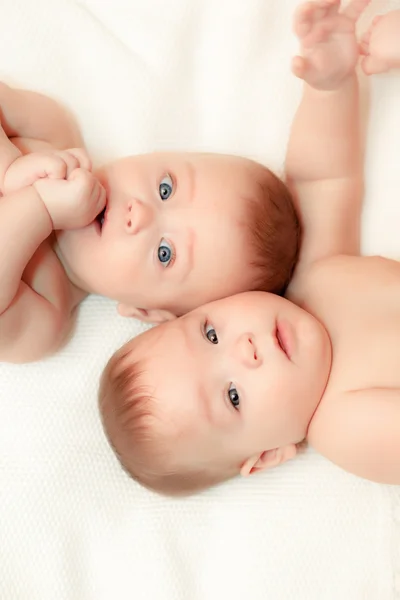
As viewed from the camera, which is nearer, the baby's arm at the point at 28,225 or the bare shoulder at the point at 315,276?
the baby's arm at the point at 28,225

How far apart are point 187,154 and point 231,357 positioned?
16.5 inches

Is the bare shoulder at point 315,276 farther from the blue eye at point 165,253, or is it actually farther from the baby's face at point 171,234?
the blue eye at point 165,253

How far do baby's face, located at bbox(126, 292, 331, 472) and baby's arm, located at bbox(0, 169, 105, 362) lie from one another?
0.22 m

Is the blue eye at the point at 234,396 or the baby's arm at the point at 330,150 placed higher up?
the baby's arm at the point at 330,150

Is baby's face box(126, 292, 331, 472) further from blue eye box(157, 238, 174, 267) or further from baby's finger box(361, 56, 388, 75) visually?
baby's finger box(361, 56, 388, 75)

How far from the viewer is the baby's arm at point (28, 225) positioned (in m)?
1.38

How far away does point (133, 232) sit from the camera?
1.44m

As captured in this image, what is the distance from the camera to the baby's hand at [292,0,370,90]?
1.33 m

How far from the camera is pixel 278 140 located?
66.6 inches

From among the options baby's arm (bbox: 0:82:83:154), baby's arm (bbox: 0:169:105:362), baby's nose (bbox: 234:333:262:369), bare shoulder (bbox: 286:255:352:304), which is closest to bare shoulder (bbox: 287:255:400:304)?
bare shoulder (bbox: 286:255:352:304)

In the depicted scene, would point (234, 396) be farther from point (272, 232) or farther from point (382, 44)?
point (382, 44)

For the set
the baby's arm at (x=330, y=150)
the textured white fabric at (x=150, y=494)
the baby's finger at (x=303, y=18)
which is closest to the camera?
the baby's finger at (x=303, y=18)

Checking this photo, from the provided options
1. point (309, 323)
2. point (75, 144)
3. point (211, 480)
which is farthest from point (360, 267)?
point (75, 144)

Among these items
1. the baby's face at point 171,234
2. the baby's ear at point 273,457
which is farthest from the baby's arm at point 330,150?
the baby's ear at point 273,457
